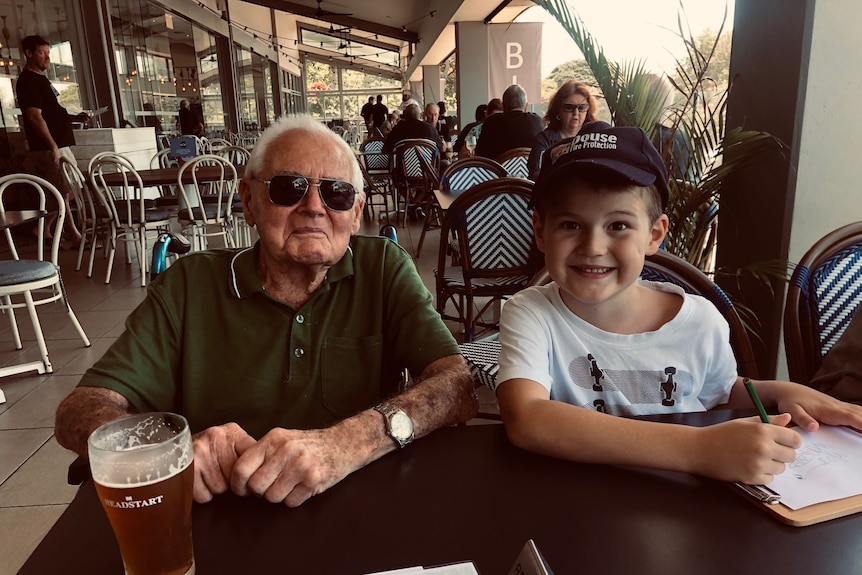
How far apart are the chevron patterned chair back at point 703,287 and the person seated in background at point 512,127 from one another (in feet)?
15.1

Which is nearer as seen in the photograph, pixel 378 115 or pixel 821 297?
pixel 821 297

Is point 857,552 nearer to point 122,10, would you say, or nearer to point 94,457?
point 94,457

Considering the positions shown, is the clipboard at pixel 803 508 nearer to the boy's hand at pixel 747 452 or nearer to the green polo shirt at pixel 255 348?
the boy's hand at pixel 747 452

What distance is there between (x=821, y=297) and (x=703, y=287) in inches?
15.3

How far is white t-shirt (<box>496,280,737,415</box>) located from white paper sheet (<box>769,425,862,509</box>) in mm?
259

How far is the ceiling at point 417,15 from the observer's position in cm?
1011

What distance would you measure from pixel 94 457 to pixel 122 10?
400 inches

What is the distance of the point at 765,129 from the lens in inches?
91.6

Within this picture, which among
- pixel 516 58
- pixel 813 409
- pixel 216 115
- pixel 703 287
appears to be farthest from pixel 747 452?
pixel 216 115

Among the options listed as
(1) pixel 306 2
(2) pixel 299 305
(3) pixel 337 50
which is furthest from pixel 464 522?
(3) pixel 337 50

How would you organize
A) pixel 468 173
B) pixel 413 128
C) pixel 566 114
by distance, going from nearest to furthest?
pixel 468 173 < pixel 566 114 < pixel 413 128

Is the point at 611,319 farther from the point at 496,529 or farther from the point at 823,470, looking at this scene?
the point at 496,529

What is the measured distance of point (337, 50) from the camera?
2709 centimetres

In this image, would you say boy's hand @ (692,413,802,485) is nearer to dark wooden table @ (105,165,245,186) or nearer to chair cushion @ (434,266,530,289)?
chair cushion @ (434,266,530,289)
